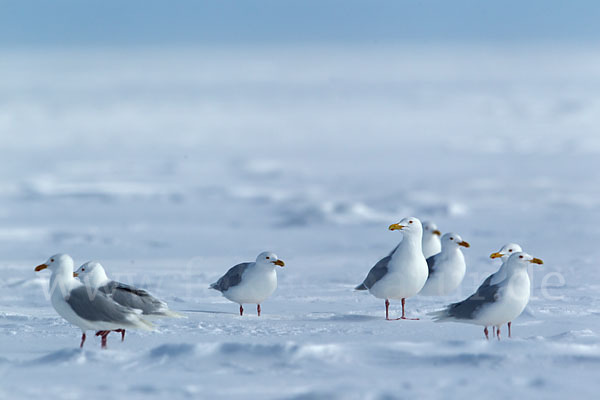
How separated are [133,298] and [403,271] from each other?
90.4 inches

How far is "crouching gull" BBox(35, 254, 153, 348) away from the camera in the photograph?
20.2ft

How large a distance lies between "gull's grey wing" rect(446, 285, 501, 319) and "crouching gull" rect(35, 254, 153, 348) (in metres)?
2.20

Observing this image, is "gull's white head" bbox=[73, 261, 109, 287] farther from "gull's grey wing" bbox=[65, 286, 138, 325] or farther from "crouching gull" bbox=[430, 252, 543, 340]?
"crouching gull" bbox=[430, 252, 543, 340]

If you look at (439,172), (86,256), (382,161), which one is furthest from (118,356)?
(382,161)

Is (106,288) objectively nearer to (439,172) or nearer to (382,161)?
(439,172)

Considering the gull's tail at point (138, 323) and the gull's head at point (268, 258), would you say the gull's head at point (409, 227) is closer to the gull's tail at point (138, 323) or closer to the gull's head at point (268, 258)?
the gull's head at point (268, 258)

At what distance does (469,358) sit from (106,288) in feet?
8.92

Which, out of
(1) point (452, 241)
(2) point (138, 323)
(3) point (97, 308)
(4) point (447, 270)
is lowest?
(2) point (138, 323)

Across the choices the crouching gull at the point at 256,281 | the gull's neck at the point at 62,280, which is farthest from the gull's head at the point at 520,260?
the gull's neck at the point at 62,280

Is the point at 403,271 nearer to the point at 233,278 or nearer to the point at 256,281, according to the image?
the point at 256,281

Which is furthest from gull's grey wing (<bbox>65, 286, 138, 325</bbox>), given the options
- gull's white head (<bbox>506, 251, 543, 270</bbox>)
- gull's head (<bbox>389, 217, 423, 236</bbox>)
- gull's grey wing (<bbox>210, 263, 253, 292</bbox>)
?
gull's white head (<bbox>506, 251, 543, 270</bbox>)

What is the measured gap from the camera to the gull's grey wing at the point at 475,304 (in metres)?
6.49

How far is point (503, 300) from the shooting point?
20.9 feet

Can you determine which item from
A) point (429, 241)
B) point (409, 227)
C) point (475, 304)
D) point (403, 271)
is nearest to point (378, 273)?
point (403, 271)
